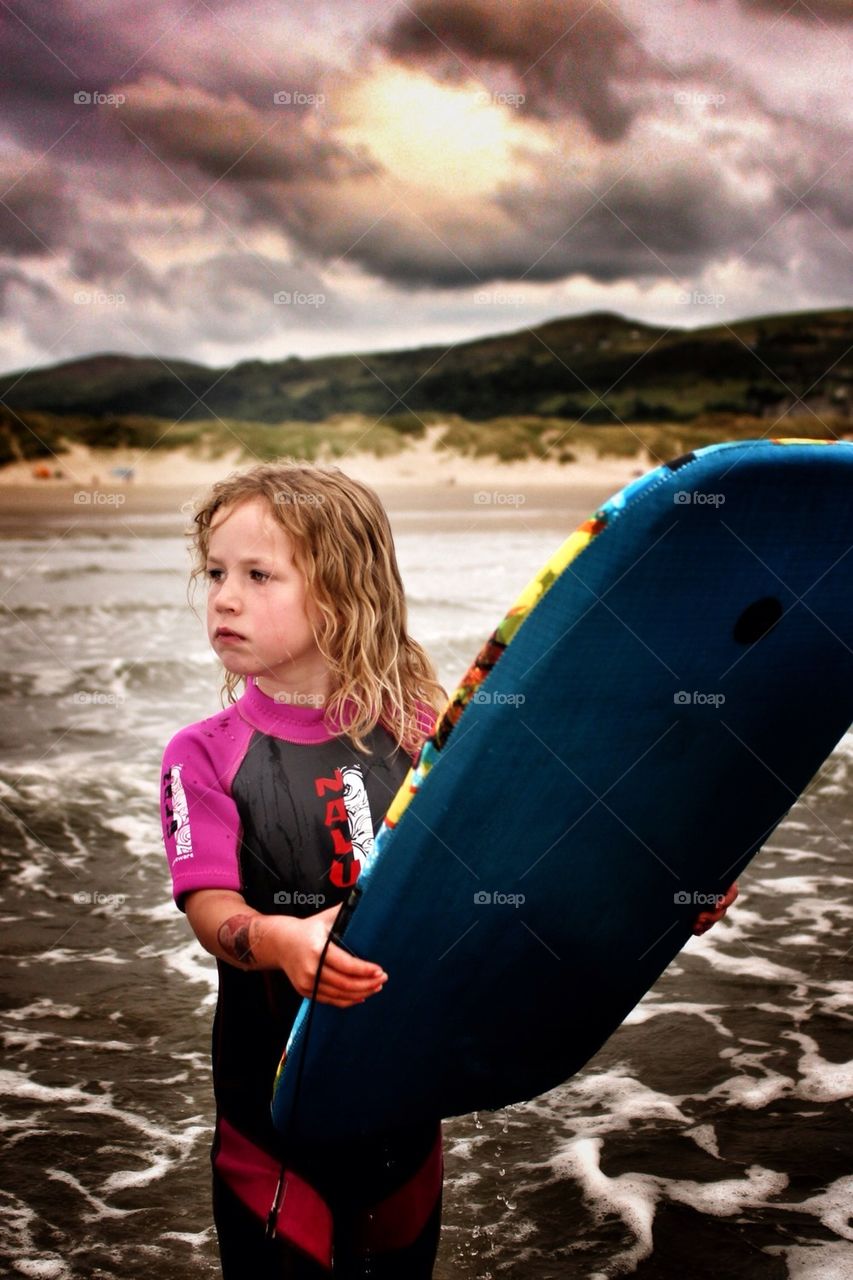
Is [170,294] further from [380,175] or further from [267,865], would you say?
[267,865]

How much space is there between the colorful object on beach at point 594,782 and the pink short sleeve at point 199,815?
0.21 m

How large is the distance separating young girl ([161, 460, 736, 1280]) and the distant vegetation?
2487 cm

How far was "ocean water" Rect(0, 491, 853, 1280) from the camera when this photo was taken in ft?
5.75

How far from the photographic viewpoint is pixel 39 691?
21.1 feet

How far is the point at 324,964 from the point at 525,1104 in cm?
133

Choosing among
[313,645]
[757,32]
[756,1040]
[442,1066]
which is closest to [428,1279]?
[442,1066]

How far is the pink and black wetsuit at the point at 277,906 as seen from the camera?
126cm

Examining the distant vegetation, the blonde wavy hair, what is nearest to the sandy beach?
the distant vegetation

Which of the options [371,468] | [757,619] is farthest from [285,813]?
[371,468]

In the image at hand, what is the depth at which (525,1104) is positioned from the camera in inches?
86.8

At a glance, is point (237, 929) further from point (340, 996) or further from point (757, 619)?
point (757, 619)

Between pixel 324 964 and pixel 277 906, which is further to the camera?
pixel 277 906

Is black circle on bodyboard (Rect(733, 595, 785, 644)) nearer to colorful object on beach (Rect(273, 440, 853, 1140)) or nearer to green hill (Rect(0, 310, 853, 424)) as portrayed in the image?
colorful object on beach (Rect(273, 440, 853, 1140))

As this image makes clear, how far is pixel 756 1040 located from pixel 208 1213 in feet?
3.79
